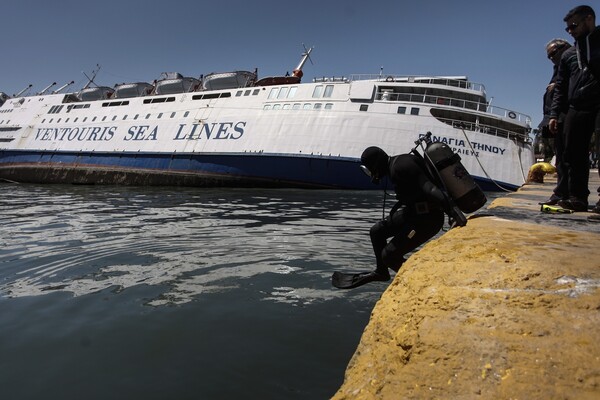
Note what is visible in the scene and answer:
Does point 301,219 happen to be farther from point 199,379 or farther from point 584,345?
point 584,345

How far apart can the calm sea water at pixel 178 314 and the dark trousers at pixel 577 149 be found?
2.46 meters

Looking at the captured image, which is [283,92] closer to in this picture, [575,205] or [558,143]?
[558,143]

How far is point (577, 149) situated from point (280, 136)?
19.3 meters

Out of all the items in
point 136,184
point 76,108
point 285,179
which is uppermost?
point 76,108

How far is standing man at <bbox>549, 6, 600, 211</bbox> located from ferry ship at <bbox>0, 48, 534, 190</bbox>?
11128mm

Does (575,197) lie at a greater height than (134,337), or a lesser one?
greater

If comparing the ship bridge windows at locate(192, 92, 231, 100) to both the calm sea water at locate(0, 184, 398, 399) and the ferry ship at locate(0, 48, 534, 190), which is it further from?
the calm sea water at locate(0, 184, 398, 399)

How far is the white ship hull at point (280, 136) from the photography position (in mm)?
20484

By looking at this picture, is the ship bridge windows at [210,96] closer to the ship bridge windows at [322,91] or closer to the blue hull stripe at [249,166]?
the blue hull stripe at [249,166]

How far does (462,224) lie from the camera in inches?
126

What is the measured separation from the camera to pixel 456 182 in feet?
11.9

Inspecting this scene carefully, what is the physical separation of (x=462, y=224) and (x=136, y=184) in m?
26.9

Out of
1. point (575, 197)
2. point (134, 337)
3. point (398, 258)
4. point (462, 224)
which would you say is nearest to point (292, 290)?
point (398, 258)

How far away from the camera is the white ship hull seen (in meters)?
20.5
